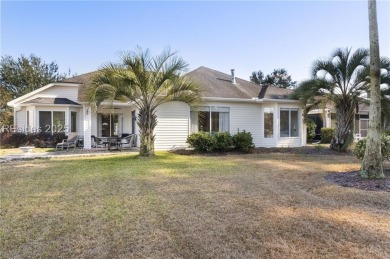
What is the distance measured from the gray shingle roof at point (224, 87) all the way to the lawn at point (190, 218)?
10.3 m

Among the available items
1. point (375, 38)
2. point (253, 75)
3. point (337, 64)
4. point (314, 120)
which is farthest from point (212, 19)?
point (253, 75)

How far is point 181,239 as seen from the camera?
373cm

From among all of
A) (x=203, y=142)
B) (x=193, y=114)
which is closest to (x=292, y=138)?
(x=193, y=114)

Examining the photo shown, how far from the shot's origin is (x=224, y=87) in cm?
1897

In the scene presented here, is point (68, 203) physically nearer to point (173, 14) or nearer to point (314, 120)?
point (173, 14)

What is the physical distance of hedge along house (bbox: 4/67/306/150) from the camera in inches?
651

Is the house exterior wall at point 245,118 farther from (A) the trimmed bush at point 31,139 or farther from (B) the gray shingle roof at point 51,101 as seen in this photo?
(A) the trimmed bush at point 31,139

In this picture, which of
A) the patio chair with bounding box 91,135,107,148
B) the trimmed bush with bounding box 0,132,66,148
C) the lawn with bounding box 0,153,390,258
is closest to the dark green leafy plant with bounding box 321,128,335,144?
the lawn with bounding box 0,153,390,258

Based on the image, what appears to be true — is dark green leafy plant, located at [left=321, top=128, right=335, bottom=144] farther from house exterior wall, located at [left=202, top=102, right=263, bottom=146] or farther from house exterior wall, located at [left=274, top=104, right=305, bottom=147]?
house exterior wall, located at [left=202, top=102, right=263, bottom=146]

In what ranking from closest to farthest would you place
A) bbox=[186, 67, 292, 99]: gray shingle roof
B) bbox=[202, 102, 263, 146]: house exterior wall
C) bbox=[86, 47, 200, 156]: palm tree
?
bbox=[86, 47, 200, 156]: palm tree → bbox=[202, 102, 263, 146]: house exterior wall → bbox=[186, 67, 292, 99]: gray shingle roof

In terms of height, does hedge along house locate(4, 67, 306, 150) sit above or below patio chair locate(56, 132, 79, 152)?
above

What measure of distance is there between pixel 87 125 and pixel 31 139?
15.4ft

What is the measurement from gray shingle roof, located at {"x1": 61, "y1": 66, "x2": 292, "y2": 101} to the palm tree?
4358 millimetres

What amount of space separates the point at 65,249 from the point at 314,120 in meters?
26.6
